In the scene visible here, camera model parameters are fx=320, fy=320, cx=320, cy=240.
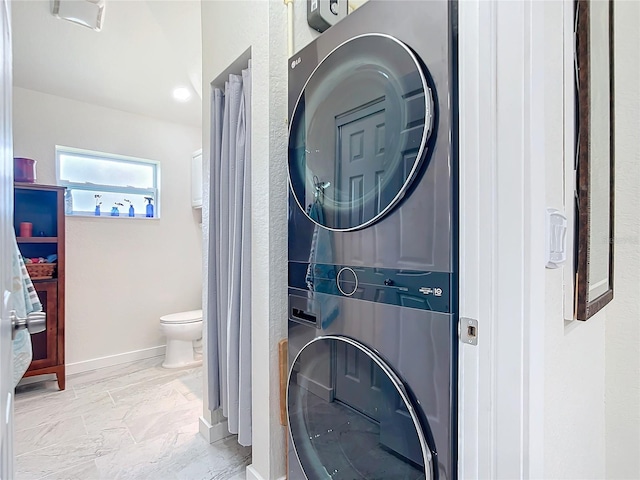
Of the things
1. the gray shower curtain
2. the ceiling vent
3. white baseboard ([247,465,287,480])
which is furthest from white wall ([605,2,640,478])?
the ceiling vent

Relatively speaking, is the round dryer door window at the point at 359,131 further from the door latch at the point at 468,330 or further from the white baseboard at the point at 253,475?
the white baseboard at the point at 253,475

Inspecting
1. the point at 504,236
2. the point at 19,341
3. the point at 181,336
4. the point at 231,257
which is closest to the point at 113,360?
the point at 181,336

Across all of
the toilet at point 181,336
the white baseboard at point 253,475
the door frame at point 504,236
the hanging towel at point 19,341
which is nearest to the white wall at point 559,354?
the door frame at point 504,236

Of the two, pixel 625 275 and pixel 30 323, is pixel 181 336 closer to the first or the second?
pixel 30 323

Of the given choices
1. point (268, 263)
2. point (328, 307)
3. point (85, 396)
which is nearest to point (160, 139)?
point (85, 396)

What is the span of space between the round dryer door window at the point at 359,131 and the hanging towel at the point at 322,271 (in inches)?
0.6

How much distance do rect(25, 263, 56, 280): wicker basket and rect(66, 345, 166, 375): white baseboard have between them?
0.86m

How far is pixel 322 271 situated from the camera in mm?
1030

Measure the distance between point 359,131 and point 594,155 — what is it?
24.4 inches

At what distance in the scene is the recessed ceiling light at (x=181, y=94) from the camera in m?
2.65

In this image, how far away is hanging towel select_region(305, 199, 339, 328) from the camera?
0.99 metres

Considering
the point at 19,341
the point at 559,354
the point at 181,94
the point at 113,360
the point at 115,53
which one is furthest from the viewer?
the point at 113,360

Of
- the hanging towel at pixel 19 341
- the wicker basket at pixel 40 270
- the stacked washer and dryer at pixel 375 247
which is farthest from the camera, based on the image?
the wicker basket at pixel 40 270

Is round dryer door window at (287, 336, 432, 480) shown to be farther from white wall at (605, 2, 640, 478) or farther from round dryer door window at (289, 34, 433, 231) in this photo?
white wall at (605, 2, 640, 478)
